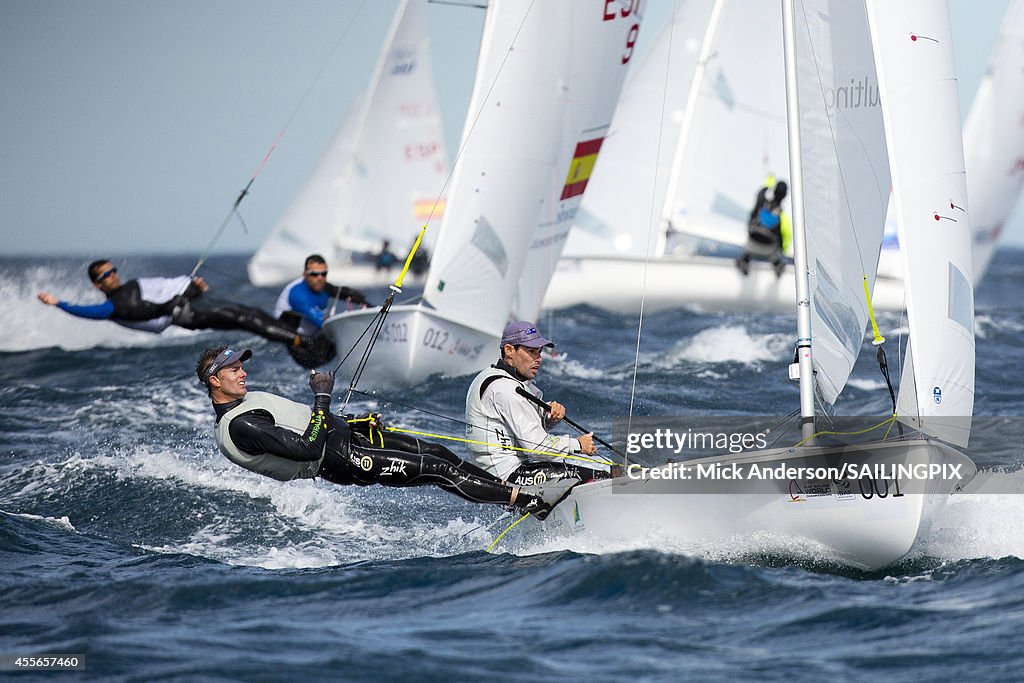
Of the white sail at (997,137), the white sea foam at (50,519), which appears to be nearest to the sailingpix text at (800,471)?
the white sea foam at (50,519)

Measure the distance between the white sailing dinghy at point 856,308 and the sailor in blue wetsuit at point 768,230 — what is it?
9.53 metres

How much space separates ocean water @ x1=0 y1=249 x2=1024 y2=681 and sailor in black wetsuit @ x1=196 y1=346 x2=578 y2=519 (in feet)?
0.86

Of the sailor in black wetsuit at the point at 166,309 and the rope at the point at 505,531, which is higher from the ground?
the sailor in black wetsuit at the point at 166,309

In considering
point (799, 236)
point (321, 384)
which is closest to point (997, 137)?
point (799, 236)

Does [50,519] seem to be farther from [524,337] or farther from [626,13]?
[626,13]

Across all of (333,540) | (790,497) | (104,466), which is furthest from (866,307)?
(104,466)

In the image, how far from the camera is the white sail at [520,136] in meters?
9.29

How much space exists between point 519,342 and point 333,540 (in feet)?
4.27

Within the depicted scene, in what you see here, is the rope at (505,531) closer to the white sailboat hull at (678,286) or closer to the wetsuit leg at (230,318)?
the wetsuit leg at (230,318)

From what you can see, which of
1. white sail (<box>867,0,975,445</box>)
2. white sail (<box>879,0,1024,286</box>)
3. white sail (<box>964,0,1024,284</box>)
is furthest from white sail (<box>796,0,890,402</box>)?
white sail (<box>964,0,1024,284</box>)

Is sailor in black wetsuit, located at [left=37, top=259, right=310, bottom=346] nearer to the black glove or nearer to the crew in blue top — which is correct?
the black glove

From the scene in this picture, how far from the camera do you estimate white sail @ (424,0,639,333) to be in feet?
30.5

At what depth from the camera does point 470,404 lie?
18.6ft

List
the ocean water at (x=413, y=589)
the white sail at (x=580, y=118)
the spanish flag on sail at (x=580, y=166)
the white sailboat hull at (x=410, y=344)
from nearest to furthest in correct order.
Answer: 1. the ocean water at (x=413, y=589)
2. the white sailboat hull at (x=410, y=344)
3. the white sail at (x=580, y=118)
4. the spanish flag on sail at (x=580, y=166)
